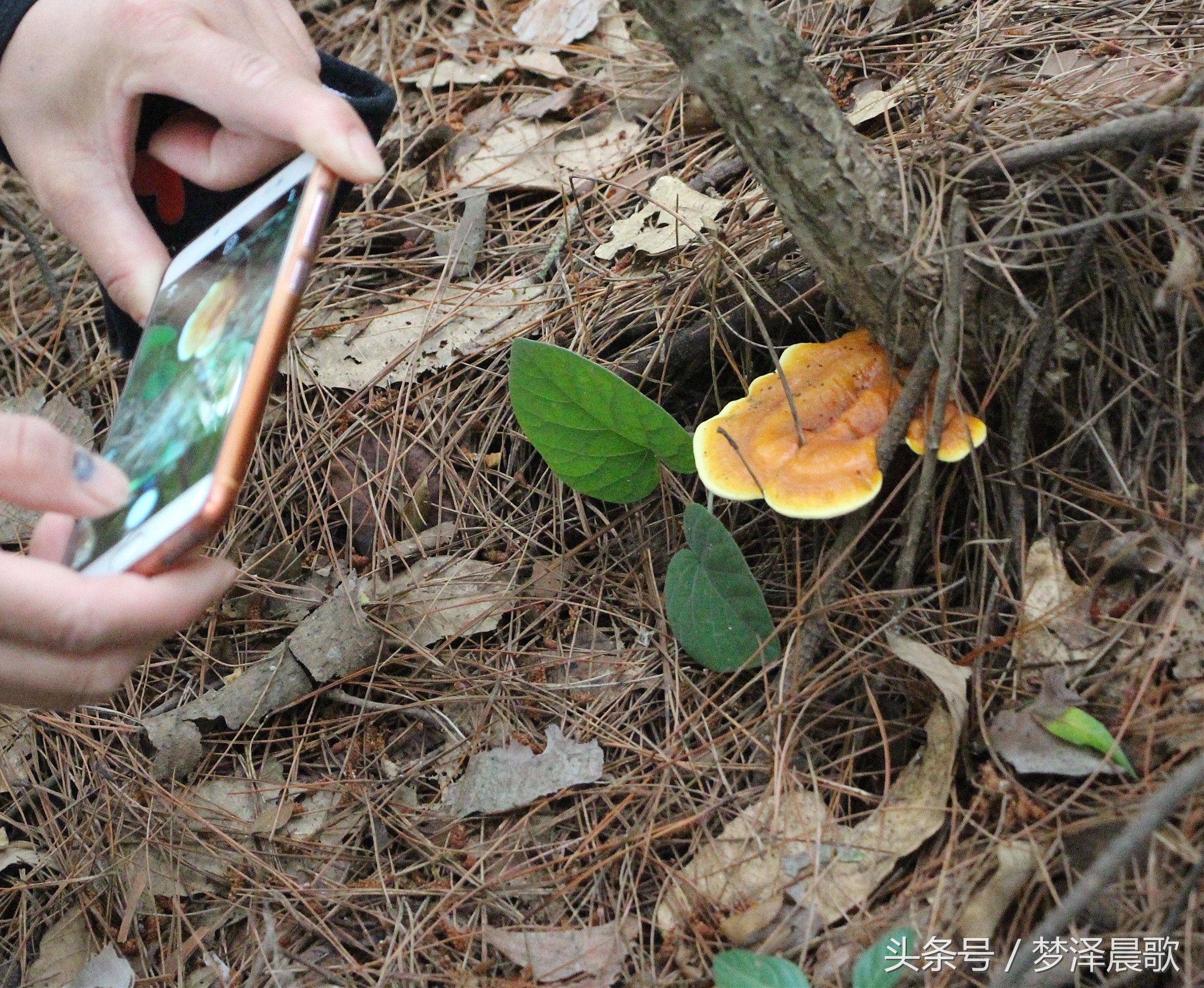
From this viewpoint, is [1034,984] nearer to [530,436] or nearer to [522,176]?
[530,436]

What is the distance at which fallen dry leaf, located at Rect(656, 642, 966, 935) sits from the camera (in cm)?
168

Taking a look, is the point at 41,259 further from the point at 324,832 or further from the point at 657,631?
the point at 657,631

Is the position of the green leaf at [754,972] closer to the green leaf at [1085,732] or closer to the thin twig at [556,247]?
the green leaf at [1085,732]

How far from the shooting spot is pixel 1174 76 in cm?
190

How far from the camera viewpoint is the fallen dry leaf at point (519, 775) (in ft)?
6.44

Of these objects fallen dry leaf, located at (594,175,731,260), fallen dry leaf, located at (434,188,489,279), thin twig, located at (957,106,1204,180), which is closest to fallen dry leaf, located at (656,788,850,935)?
thin twig, located at (957,106,1204,180)

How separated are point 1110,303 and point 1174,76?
0.52 m

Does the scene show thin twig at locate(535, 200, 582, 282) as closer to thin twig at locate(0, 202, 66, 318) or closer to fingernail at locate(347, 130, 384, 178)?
fingernail at locate(347, 130, 384, 178)

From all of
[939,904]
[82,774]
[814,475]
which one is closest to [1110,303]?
[814,475]

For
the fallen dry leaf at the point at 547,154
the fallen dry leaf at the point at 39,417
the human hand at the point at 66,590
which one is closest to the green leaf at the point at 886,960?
the human hand at the point at 66,590

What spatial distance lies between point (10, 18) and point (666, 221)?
1.63 m

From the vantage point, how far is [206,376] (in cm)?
154

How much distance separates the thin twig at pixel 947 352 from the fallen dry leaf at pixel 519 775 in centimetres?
89

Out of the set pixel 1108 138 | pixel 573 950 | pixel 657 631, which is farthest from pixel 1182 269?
pixel 573 950
